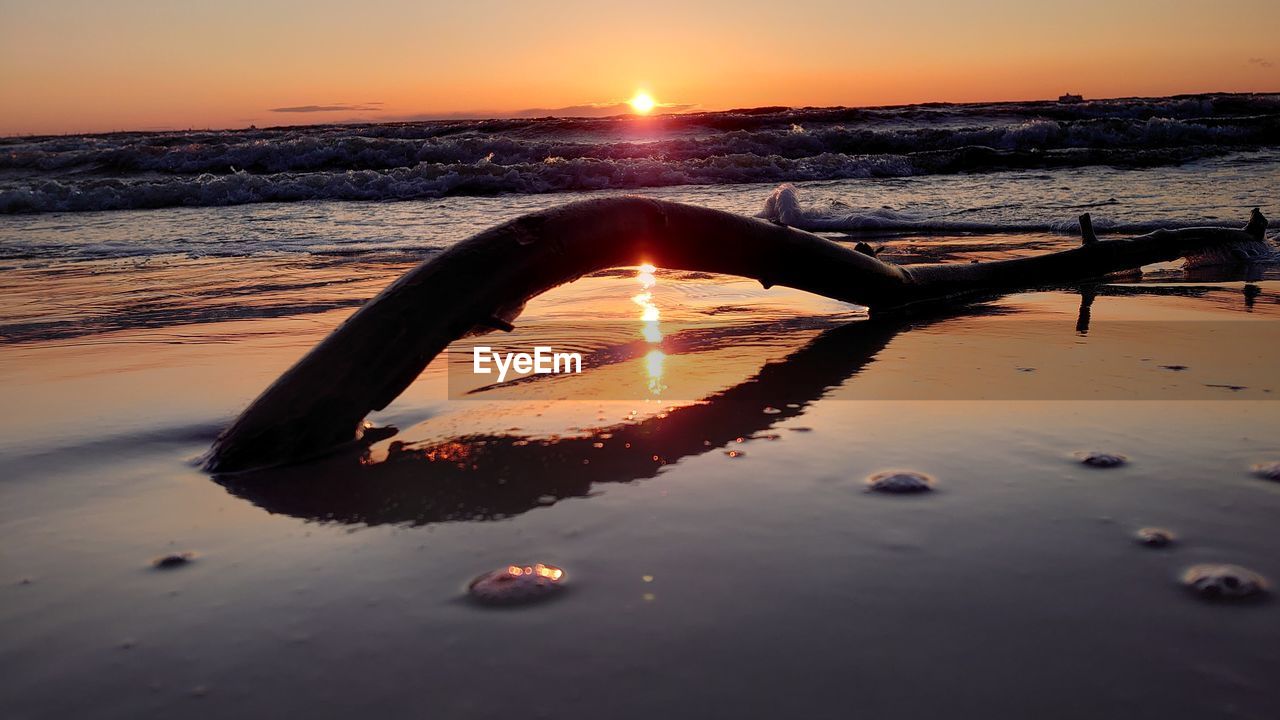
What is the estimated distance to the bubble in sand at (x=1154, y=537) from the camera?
180 cm

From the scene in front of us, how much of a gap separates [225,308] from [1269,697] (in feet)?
17.4

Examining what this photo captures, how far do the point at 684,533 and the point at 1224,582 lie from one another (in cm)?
98

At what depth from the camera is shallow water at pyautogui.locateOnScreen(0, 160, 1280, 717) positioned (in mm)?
1354

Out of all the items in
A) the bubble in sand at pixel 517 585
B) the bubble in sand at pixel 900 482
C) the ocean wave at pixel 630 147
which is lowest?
the bubble in sand at pixel 517 585

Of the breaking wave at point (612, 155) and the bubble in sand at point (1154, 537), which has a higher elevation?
the breaking wave at point (612, 155)

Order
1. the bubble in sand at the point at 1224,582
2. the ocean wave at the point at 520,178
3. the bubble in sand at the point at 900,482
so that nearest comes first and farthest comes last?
the bubble in sand at the point at 1224,582, the bubble in sand at the point at 900,482, the ocean wave at the point at 520,178

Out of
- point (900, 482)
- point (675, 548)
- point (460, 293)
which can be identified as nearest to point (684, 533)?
point (675, 548)

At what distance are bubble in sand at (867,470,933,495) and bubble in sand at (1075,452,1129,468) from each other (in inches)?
17.2

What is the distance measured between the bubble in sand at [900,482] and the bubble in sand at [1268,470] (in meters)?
0.78

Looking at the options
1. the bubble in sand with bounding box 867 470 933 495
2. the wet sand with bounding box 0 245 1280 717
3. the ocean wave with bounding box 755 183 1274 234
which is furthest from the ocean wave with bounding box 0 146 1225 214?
the bubble in sand with bounding box 867 470 933 495

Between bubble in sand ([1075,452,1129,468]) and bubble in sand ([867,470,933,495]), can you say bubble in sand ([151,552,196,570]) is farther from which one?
bubble in sand ([1075,452,1129,468])

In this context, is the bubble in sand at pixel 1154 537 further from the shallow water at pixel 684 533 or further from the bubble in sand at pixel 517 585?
the bubble in sand at pixel 517 585

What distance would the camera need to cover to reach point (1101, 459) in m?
2.29

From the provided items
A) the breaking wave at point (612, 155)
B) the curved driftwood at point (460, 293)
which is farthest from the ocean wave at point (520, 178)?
the curved driftwood at point (460, 293)
